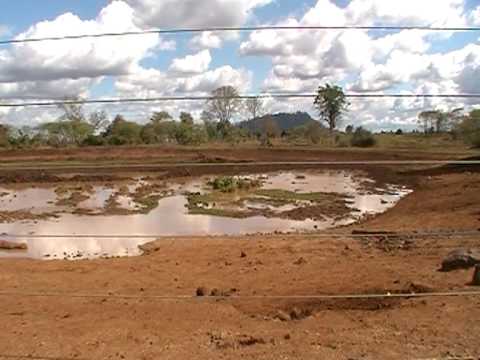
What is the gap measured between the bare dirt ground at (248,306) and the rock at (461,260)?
157 mm

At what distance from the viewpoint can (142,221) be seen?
57.0 feet

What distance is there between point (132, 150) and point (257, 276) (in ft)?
91.2

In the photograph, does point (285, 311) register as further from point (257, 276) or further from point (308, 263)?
point (308, 263)

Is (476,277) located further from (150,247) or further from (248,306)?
(150,247)

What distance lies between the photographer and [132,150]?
115 ft

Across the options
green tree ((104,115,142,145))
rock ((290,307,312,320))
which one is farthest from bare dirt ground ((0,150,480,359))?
green tree ((104,115,142,145))

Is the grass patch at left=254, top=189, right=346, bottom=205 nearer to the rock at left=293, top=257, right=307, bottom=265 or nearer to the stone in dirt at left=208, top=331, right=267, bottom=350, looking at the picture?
the rock at left=293, top=257, right=307, bottom=265

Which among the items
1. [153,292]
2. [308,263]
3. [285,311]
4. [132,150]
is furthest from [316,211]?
[132,150]

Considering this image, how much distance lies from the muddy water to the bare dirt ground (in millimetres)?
1714

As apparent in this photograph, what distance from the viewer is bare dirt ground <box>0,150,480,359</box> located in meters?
4.31

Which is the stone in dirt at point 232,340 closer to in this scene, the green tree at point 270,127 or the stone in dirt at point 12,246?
the green tree at point 270,127

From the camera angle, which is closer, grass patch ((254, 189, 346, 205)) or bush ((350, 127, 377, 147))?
grass patch ((254, 189, 346, 205))

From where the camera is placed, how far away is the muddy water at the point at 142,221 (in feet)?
42.6

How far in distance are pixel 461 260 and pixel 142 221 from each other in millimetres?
11778
